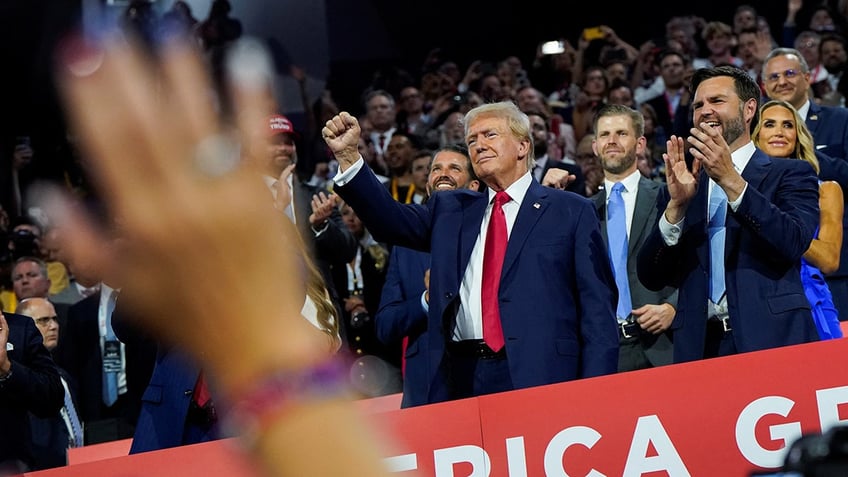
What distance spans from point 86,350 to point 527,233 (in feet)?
12.7

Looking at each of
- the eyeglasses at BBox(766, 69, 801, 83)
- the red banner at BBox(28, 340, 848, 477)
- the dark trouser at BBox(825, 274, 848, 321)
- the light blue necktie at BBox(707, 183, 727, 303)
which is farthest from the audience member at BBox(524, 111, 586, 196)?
the red banner at BBox(28, 340, 848, 477)

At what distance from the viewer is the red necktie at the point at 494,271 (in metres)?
4.45

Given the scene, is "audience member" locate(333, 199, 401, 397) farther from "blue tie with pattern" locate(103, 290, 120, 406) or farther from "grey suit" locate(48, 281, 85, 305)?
"grey suit" locate(48, 281, 85, 305)

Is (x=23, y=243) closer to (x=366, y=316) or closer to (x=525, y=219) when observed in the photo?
(x=366, y=316)

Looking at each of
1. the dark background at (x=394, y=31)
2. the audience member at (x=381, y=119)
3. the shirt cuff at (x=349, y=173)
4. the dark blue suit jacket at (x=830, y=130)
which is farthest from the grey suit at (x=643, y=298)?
the dark background at (x=394, y=31)

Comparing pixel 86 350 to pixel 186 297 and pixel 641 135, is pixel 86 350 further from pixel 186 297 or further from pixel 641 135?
pixel 186 297

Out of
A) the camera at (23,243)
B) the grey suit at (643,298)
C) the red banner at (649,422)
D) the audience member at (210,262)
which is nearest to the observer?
the audience member at (210,262)

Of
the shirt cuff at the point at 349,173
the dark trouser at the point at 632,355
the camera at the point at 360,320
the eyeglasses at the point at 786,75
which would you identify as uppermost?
the eyeglasses at the point at 786,75

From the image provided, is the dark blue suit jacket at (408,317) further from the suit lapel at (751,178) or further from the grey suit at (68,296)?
the grey suit at (68,296)

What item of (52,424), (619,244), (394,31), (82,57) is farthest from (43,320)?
(394,31)

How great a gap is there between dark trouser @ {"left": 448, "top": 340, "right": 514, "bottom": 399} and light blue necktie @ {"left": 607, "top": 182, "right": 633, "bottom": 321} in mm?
1282

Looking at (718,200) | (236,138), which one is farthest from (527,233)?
(236,138)

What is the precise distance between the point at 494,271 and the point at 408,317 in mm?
1216

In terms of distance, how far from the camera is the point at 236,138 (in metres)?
1.15
